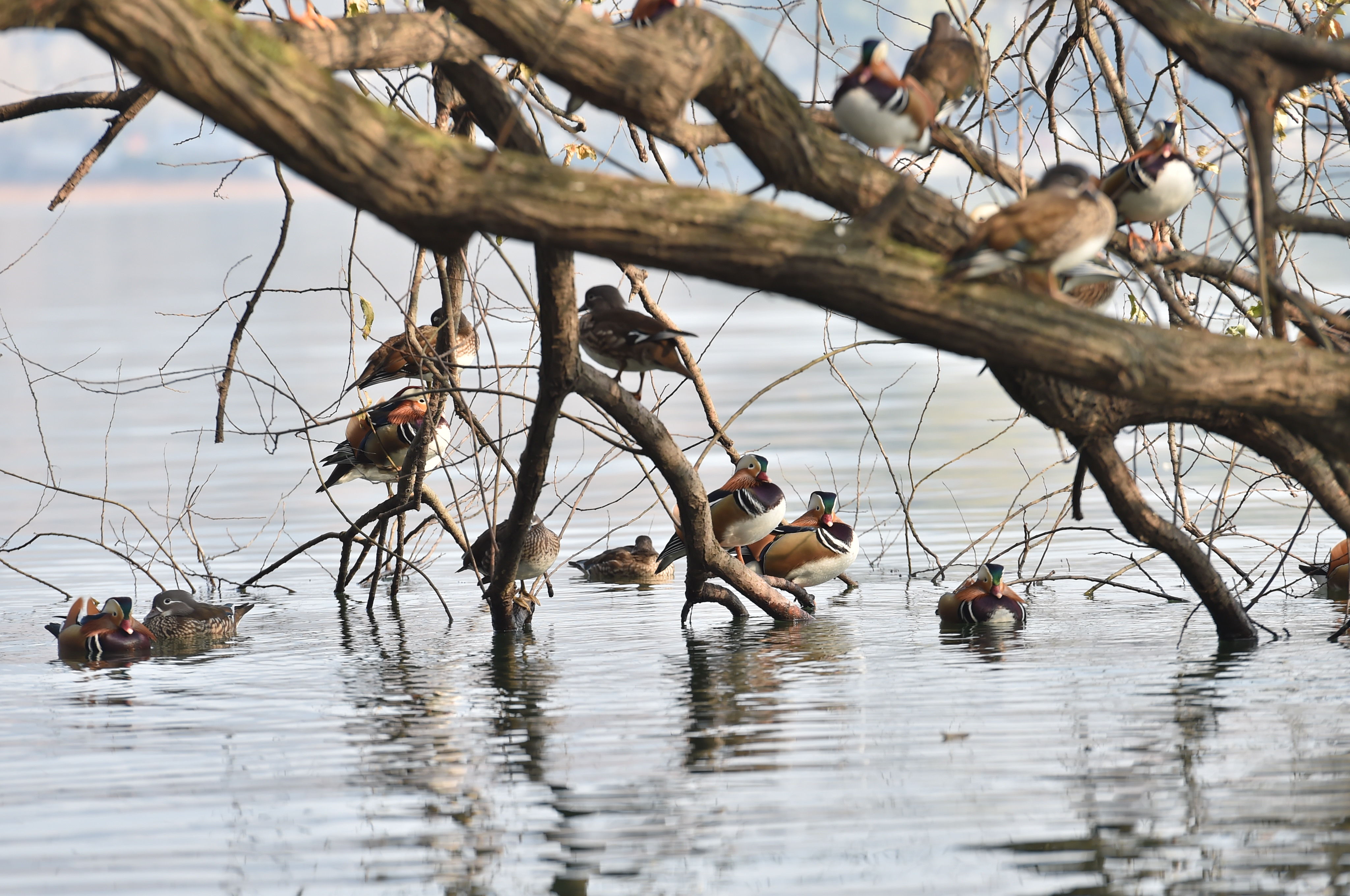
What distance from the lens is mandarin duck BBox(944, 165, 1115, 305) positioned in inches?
162

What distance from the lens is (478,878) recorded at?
4152 millimetres

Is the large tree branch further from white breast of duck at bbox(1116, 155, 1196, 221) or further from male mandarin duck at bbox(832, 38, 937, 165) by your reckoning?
white breast of duck at bbox(1116, 155, 1196, 221)

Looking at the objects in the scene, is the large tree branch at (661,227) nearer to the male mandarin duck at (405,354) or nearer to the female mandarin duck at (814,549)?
the male mandarin duck at (405,354)

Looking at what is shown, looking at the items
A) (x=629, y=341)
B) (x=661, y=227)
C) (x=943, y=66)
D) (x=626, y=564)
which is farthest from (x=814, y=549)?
(x=661, y=227)

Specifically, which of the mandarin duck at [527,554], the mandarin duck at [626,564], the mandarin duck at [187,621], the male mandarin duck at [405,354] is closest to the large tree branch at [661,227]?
the male mandarin duck at [405,354]

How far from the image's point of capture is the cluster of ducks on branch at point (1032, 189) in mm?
4141

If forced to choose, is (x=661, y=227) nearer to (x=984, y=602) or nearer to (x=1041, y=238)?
(x=1041, y=238)

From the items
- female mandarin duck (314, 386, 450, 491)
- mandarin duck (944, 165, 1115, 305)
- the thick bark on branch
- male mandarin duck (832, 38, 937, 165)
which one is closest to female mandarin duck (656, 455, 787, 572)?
the thick bark on branch

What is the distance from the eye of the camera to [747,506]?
809cm

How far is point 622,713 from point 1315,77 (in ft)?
10.7

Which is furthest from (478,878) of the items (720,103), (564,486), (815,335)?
(815,335)

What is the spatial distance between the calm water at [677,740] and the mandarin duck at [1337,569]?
5.6 inches

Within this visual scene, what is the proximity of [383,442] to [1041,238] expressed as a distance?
5209mm

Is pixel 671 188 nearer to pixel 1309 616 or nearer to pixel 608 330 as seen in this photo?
pixel 608 330
